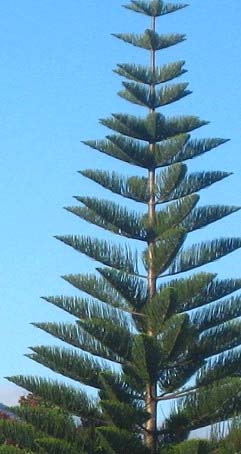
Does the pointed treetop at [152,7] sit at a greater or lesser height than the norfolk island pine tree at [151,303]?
greater

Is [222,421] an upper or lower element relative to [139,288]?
lower

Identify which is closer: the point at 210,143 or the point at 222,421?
the point at 222,421

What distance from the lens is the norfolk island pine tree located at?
1698 cm

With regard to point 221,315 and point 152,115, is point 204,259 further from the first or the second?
point 152,115

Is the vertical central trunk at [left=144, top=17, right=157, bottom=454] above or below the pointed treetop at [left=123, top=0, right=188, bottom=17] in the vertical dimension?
below

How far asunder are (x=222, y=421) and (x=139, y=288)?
1764 mm

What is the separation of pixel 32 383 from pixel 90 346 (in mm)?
759

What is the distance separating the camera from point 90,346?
17.6 m

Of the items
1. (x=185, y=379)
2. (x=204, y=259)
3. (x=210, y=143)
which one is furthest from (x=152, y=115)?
(x=185, y=379)

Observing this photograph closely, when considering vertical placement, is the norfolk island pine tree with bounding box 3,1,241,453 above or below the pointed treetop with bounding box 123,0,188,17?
A: below

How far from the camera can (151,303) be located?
17156 mm

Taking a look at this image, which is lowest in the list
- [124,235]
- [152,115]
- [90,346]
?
[90,346]

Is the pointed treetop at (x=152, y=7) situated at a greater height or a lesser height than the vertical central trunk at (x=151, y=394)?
greater

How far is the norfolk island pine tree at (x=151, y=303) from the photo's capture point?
16984 millimetres
